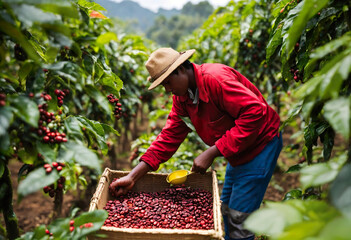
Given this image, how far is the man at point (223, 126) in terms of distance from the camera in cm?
179

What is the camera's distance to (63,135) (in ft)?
3.84

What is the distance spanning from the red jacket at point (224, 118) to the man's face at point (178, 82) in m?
0.08

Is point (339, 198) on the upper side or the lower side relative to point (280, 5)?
lower

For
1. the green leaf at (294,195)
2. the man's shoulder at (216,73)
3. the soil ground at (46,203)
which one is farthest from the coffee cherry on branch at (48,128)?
the soil ground at (46,203)

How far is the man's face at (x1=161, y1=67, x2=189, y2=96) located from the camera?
1857mm

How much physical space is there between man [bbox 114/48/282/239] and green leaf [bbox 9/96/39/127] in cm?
92

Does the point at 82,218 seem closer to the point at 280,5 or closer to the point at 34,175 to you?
the point at 34,175

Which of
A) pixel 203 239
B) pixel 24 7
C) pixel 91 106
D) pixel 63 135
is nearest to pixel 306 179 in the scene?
pixel 203 239

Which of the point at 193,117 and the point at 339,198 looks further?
the point at 193,117

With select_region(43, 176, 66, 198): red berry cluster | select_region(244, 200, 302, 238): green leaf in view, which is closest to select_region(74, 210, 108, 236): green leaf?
select_region(43, 176, 66, 198): red berry cluster

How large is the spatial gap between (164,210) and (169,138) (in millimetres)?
594

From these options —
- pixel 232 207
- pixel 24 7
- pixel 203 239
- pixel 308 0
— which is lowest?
pixel 232 207

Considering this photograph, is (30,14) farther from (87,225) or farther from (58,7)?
(87,225)

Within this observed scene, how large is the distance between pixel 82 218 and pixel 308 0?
1.25 metres
